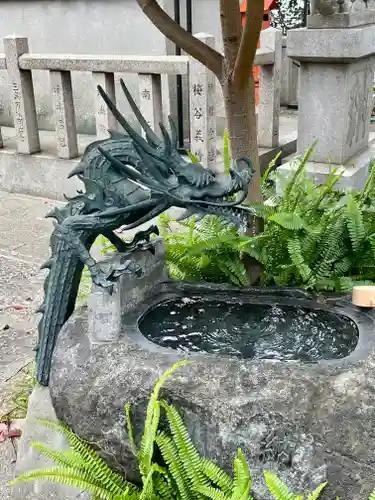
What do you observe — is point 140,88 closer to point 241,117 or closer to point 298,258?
point 241,117

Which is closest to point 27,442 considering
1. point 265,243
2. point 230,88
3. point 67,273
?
point 67,273

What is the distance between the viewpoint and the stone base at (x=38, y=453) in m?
3.06

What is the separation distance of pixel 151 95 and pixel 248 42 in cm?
300

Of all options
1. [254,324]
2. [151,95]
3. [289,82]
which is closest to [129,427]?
[254,324]

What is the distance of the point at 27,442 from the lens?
322cm

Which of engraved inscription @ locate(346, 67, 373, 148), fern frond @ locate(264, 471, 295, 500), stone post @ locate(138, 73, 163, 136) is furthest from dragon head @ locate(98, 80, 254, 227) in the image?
stone post @ locate(138, 73, 163, 136)

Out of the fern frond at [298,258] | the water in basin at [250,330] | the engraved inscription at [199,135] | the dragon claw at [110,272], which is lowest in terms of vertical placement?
the water in basin at [250,330]

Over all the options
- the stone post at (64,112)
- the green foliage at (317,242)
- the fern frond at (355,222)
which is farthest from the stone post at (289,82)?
the fern frond at (355,222)

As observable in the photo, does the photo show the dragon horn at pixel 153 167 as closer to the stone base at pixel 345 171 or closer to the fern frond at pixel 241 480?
the fern frond at pixel 241 480

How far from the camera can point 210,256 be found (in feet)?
13.2

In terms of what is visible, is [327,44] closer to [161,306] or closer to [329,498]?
[161,306]

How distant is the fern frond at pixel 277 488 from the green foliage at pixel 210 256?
176 centimetres

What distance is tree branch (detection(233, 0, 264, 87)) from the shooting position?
331 cm

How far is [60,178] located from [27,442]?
4718mm
